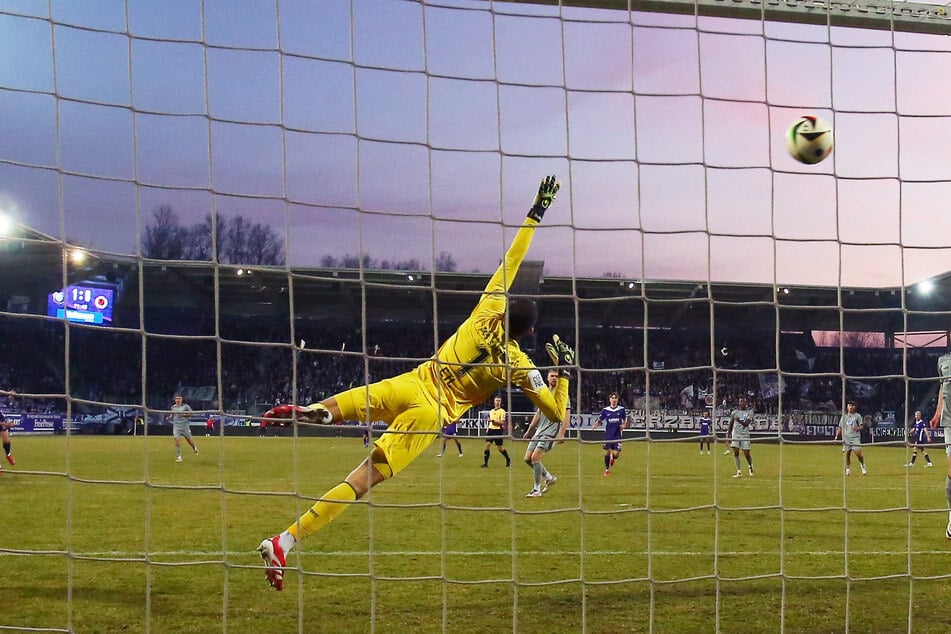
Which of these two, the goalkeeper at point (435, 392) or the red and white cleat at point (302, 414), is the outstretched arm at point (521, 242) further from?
the red and white cleat at point (302, 414)

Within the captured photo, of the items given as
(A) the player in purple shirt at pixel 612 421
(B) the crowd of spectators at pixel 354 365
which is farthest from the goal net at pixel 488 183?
(B) the crowd of spectators at pixel 354 365

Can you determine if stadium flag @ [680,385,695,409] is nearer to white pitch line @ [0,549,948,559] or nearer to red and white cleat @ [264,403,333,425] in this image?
white pitch line @ [0,549,948,559]

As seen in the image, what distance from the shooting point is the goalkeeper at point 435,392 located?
517 cm

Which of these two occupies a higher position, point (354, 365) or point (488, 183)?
point (488, 183)

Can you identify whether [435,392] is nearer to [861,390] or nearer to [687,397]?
[687,397]

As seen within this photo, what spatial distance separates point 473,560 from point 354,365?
16.4 m

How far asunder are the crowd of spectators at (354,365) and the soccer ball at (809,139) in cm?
1144

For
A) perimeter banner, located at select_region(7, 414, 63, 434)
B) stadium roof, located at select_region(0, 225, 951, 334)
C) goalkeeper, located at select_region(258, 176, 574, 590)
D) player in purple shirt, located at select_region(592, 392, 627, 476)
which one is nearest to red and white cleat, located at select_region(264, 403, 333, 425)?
goalkeeper, located at select_region(258, 176, 574, 590)

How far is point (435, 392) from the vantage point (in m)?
5.56

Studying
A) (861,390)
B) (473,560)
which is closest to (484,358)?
(473,560)

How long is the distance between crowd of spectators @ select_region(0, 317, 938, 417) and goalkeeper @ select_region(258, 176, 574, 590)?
10612 mm

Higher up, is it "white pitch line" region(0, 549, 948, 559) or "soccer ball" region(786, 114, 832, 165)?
"soccer ball" region(786, 114, 832, 165)

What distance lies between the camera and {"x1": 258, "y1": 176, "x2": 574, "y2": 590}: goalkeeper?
5.17m

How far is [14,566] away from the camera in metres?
6.88
